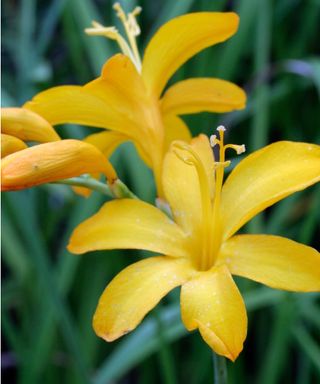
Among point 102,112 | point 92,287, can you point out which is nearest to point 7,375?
point 92,287

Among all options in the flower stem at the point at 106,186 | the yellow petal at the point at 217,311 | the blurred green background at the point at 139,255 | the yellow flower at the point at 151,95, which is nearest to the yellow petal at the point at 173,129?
the yellow flower at the point at 151,95

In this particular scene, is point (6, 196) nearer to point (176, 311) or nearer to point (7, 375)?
point (176, 311)

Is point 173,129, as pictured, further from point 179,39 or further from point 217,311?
point 217,311

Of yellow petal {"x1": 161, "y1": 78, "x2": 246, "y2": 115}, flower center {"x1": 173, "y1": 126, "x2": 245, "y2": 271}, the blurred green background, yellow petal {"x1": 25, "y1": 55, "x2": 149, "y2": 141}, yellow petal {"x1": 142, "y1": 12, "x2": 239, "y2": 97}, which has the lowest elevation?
the blurred green background

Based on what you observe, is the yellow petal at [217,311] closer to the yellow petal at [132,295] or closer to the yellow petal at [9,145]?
the yellow petal at [132,295]

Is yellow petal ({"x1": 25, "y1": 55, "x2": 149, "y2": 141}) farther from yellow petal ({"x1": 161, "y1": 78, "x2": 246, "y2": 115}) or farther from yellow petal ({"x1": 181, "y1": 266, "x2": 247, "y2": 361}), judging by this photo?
yellow petal ({"x1": 181, "y1": 266, "x2": 247, "y2": 361})

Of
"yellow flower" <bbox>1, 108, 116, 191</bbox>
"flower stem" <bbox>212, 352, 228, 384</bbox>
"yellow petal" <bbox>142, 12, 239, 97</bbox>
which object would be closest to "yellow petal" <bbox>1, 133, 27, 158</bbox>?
"yellow flower" <bbox>1, 108, 116, 191</bbox>
